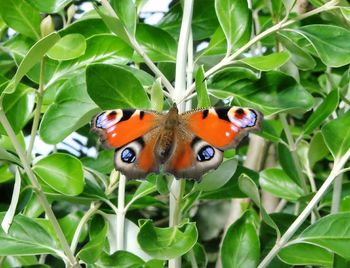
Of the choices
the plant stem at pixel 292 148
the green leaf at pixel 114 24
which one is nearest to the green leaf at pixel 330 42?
the plant stem at pixel 292 148

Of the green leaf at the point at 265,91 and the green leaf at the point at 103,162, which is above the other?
the green leaf at the point at 265,91

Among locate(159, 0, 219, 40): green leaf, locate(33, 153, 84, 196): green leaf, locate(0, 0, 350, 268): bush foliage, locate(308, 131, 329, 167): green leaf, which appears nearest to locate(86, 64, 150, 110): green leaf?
locate(0, 0, 350, 268): bush foliage

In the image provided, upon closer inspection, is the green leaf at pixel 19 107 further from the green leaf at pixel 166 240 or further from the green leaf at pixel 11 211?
the green leaf at pixel 166 240

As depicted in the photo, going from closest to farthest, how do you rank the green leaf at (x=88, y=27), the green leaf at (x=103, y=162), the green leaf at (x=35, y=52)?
1. the green leaf at (x=35, y=52)
2. the green leaf at (x=88, y=27)
3. the green leaf at (x=103, y=162)

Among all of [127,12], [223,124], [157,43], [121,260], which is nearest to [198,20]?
[157,43]

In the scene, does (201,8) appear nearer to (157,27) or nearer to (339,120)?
(157,27)

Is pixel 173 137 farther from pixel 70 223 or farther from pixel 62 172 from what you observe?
pixel 70 223

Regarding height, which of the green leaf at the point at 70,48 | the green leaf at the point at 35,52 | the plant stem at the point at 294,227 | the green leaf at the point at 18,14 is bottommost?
the plant stem at the point at 294,227
